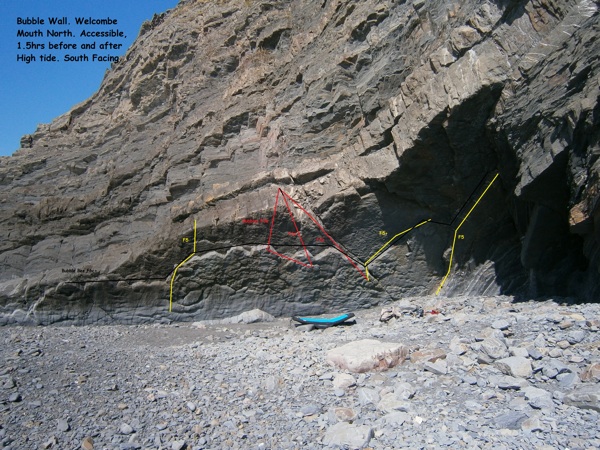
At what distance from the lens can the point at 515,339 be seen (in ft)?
17.8

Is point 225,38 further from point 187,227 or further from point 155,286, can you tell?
point 155,286

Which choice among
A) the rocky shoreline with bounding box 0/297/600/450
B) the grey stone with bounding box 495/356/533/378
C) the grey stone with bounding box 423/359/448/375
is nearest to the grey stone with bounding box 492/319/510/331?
the rocky shoreline with bounding box 0/297/600/450

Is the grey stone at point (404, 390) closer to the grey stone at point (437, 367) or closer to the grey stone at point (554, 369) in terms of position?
the grey stone at point (437, 367)

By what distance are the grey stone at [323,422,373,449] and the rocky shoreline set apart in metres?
0.01

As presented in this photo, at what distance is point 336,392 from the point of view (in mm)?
5117

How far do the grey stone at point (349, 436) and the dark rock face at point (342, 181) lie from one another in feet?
13.1

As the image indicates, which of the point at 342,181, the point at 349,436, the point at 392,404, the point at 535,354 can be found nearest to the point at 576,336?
the point at 535,354

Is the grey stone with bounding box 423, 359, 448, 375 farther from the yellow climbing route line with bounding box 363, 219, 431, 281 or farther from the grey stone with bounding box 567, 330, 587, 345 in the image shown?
the yellow climbing route line with bounding box 363, 219, 431, 281

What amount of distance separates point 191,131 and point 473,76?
7927 mm

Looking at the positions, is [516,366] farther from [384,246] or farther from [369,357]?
[384,246]

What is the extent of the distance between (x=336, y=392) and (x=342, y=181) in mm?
4793

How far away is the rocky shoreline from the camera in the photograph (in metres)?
4.05

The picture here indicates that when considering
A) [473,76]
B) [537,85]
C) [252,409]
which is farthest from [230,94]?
[252,409]

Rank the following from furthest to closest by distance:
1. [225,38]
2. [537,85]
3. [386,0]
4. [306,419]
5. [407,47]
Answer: [225,38] < [386,0] < [407,47] < [537,85] < [306,419]
